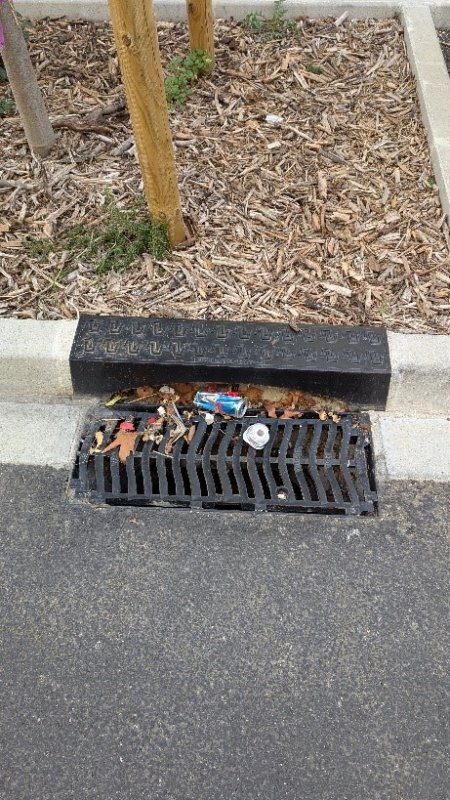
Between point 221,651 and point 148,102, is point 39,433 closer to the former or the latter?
point 221,651

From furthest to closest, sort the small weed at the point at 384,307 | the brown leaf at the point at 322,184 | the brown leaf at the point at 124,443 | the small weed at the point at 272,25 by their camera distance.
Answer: the small weed at the point at 272,25 → the brown leaf at the point at 322,184 → the small weed at the point at 384,307 → the brown leaf at the point at 124,443

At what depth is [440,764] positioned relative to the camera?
2.14m

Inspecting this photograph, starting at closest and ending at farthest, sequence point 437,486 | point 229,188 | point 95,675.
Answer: point 95,675, point 437,486, point 229,188

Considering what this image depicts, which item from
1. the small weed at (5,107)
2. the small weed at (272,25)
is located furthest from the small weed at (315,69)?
the small weed at (5,107)

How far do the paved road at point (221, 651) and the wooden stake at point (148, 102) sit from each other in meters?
1.33

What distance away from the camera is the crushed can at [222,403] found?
2.95 metres

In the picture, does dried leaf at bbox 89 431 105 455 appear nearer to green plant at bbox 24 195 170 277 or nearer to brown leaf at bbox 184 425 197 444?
brown leaf at bbox 184 425 197 444

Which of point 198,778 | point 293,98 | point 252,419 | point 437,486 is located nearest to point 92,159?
point 293,98

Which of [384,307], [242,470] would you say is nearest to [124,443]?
[242,470]

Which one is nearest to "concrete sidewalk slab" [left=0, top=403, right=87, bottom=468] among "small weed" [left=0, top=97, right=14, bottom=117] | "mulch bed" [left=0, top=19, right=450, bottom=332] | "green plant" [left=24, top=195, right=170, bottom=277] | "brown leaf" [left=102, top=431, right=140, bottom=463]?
"brown leaf" [left=102, top=431, right=140, bottom=463]

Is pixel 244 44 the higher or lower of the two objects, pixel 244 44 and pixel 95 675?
the higher

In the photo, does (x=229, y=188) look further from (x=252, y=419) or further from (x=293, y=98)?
(x=252, y=419)

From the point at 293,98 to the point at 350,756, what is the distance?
11.5ft

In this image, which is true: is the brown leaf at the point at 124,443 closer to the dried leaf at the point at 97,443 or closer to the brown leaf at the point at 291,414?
the dried leaf at the point at 97,443
